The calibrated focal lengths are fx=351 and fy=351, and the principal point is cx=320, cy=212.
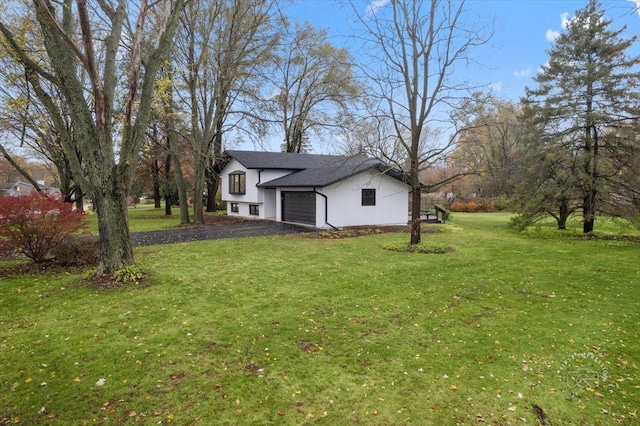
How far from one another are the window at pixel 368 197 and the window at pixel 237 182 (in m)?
9.22

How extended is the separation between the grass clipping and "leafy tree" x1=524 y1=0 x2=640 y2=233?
7.04m

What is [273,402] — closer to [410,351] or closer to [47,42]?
[410,351]

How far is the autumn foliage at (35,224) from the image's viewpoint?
745 centimetres

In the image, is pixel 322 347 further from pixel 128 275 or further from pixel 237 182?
pixel 237 182

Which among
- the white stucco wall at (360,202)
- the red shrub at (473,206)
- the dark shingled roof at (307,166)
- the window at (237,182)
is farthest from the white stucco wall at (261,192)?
the red shrub at (473,206)

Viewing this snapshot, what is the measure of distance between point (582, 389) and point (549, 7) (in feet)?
17.4

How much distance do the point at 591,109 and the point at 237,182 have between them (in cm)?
2079

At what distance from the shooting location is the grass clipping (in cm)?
1150

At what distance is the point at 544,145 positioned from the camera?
51.5 feet

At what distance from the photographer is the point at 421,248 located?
11.7m

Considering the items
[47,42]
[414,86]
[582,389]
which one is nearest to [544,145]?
[414,86]

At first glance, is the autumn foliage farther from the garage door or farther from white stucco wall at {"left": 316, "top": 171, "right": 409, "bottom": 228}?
the garage door

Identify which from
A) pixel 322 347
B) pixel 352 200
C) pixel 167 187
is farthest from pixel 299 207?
pixel 322 347

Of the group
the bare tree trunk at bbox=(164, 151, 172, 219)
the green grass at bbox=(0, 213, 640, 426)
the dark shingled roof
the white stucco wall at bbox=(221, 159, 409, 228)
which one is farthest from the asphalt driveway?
the bare tree trunk at bbox=(164, 151, 172, 219)
